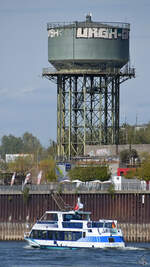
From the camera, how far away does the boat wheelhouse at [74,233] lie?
124250mm

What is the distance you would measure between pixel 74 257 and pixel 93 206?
21525mm

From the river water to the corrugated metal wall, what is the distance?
9.63 metres

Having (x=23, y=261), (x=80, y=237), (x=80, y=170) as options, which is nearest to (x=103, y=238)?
(x=80, y=237)

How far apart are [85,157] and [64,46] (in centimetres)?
1735

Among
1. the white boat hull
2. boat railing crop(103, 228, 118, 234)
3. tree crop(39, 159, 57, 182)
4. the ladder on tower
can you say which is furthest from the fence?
tree crop(39, 159, 57, 182)

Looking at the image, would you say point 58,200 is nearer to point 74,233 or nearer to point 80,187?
point 80,187

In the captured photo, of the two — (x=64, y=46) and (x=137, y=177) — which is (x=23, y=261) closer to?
(x=137, y=177)

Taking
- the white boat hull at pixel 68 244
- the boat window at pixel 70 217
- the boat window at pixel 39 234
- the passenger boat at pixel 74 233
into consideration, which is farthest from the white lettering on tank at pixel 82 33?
the white boat hull at pixel 68 244

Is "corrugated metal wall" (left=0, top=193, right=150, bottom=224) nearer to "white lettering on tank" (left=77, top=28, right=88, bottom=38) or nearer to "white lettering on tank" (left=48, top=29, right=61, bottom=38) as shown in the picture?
"white lettering on tank" (left=77, top=28, right=88, bottom=38)

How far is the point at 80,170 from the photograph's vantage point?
15700 cm

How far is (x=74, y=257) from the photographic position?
117 m

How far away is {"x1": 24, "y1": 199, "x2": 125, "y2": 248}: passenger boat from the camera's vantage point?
12425 cm

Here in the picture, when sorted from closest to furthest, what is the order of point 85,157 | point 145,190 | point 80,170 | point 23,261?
point 23,261, point 145,190, point 80,170, point 85,157

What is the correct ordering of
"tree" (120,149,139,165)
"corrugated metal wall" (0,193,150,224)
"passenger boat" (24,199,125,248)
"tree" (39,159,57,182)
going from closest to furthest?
"passenger boat" (24,199,125,248) < "corrugated metal wall" (0,193,150,224) < "tree" (39,159,57,182) < "tree" (120,149,139,165)
